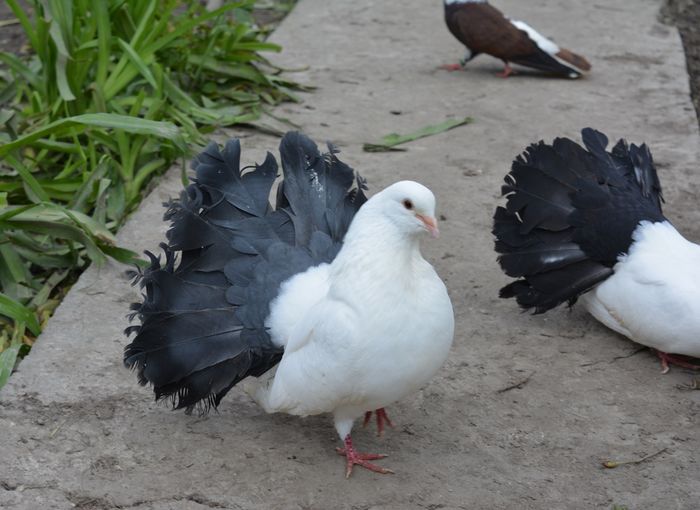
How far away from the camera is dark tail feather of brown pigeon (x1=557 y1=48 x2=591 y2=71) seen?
6.61 meters

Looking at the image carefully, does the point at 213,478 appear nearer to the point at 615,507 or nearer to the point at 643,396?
the point at 615,507

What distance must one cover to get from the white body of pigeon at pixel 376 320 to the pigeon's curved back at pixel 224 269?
20 centimetres

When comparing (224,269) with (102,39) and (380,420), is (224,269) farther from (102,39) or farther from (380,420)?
(102,39)

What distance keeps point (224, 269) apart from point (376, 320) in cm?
63

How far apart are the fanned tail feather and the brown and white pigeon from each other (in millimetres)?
2525

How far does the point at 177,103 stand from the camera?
18.5 feet

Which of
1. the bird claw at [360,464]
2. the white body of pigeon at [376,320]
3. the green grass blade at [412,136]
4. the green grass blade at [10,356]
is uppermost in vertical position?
the white body of pigeon at [376,320]

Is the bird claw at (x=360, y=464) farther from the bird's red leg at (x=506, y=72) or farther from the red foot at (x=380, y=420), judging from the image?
the bird's red leg at (x=506, y=72)

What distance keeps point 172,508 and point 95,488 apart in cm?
26

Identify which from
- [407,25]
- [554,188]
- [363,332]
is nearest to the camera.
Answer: [363,332]

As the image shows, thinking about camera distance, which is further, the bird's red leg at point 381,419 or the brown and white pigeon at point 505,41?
the brown and white pigeon at point 505,41

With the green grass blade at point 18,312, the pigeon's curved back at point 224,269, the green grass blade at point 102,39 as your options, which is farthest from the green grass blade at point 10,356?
the green grass blade at point 102,39

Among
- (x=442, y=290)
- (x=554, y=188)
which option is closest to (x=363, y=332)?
(x=442, y=290)

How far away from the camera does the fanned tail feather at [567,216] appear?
13.0 ft
